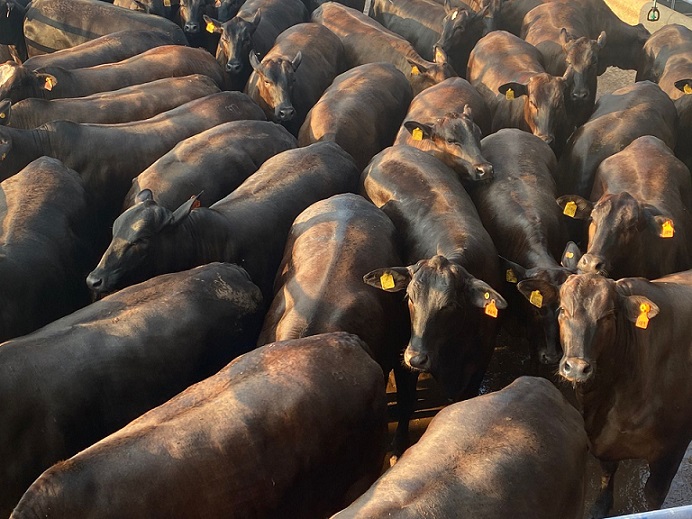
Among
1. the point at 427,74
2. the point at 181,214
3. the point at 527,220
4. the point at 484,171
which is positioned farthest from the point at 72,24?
the point at 527,220

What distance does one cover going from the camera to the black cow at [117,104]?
8484 millimetres

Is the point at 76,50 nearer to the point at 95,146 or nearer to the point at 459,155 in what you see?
the point at 95,146

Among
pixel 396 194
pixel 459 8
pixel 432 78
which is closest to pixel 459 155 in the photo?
pixel 396 194

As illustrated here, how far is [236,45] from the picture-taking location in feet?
35.2

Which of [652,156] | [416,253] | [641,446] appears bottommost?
[641,446]

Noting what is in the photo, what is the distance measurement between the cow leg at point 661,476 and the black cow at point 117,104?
6.14 meters

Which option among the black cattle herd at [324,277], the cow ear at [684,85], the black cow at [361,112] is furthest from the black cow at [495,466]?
the cow ear at [684,85]

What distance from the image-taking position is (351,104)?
929 cm

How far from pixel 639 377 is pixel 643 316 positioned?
0.51 m

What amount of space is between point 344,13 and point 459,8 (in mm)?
1692

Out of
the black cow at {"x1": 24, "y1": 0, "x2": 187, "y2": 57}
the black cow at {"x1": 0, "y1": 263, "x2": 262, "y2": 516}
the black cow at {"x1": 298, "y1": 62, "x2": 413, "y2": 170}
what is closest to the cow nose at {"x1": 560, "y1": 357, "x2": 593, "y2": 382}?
the black cow at {"x1": 0, "y1": 263, "x2": 262, "y2": 516}

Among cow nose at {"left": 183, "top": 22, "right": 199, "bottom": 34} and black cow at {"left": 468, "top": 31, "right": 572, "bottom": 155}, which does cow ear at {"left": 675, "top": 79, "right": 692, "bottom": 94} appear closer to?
black cow at {"left": 468, "top": 31, "right": 572, "bottom": 155}

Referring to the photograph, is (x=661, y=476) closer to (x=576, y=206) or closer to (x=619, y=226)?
(x=619, y=226)

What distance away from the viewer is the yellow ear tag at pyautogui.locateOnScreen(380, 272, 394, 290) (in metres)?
5.89
